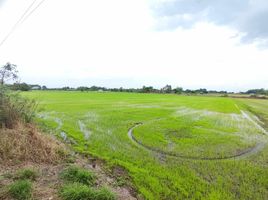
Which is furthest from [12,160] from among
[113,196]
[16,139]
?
[113,196]

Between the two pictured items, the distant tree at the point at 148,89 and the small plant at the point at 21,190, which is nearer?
the small plant at the point at 21,190

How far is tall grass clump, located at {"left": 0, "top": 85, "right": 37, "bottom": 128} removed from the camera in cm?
773

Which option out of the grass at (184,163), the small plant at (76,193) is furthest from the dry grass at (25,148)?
the small plant at (76,193)

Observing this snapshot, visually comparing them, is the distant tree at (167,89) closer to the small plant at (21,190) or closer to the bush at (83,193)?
the bush at (83,193)

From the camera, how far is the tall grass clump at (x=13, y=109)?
7.73 m

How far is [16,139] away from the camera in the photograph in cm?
670

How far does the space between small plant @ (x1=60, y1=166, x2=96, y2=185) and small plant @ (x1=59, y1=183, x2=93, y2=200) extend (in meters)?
0.52

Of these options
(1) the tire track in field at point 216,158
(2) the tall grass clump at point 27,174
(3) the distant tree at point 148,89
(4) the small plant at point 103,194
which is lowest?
(1) the tire track in field at point 216,158

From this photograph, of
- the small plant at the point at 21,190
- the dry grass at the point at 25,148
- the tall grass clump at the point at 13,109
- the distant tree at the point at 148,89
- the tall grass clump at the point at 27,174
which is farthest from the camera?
the distant tree at the point at 148,89

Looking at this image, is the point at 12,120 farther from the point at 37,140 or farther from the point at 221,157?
the point at 221,157

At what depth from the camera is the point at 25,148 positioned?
6.48m

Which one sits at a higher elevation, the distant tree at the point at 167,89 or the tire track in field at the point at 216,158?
the distant tree at the point at 167,89

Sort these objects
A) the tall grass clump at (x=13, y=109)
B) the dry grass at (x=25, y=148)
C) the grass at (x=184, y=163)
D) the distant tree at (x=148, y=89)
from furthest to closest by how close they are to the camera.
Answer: the distant tree at (x=148, y=89), the tall grass clump at (x=13, y=109), the dry grass at (x=25, y=148), the grass at (x=184, y=163)

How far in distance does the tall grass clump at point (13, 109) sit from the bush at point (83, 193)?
4448 millimetres
